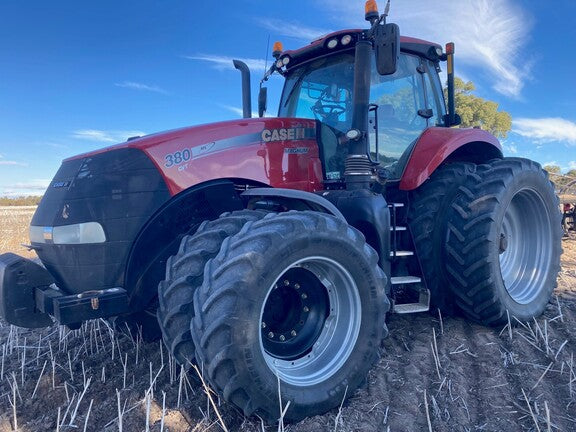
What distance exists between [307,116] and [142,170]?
1773mm

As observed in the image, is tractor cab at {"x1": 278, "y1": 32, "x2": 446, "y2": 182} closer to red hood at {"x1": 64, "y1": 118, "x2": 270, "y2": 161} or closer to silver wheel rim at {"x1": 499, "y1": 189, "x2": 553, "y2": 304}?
red hood at {"x1": 64, "y1": 118, "x2": 270, "y2": 161}

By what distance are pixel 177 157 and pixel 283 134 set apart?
94cm

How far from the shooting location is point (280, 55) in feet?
14.4

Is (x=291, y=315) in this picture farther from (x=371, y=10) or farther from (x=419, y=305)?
(x=371, y=10)

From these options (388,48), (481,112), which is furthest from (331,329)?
(481,112)

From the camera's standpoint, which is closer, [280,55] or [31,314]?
[31,314]

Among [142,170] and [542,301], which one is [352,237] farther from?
[542,301]

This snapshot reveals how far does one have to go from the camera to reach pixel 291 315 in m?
2.90

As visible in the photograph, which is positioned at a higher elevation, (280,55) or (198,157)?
(280,55)


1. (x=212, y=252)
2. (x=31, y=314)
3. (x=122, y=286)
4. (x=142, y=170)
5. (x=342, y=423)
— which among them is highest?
(x=142, y=170)

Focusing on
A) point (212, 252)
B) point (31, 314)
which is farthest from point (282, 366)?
point (31, 314)

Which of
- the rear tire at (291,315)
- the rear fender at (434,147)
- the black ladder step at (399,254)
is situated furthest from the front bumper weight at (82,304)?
the rear fender at (434,147)

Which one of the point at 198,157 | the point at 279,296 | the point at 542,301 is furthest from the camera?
the point at 542,301

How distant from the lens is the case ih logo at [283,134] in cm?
351
